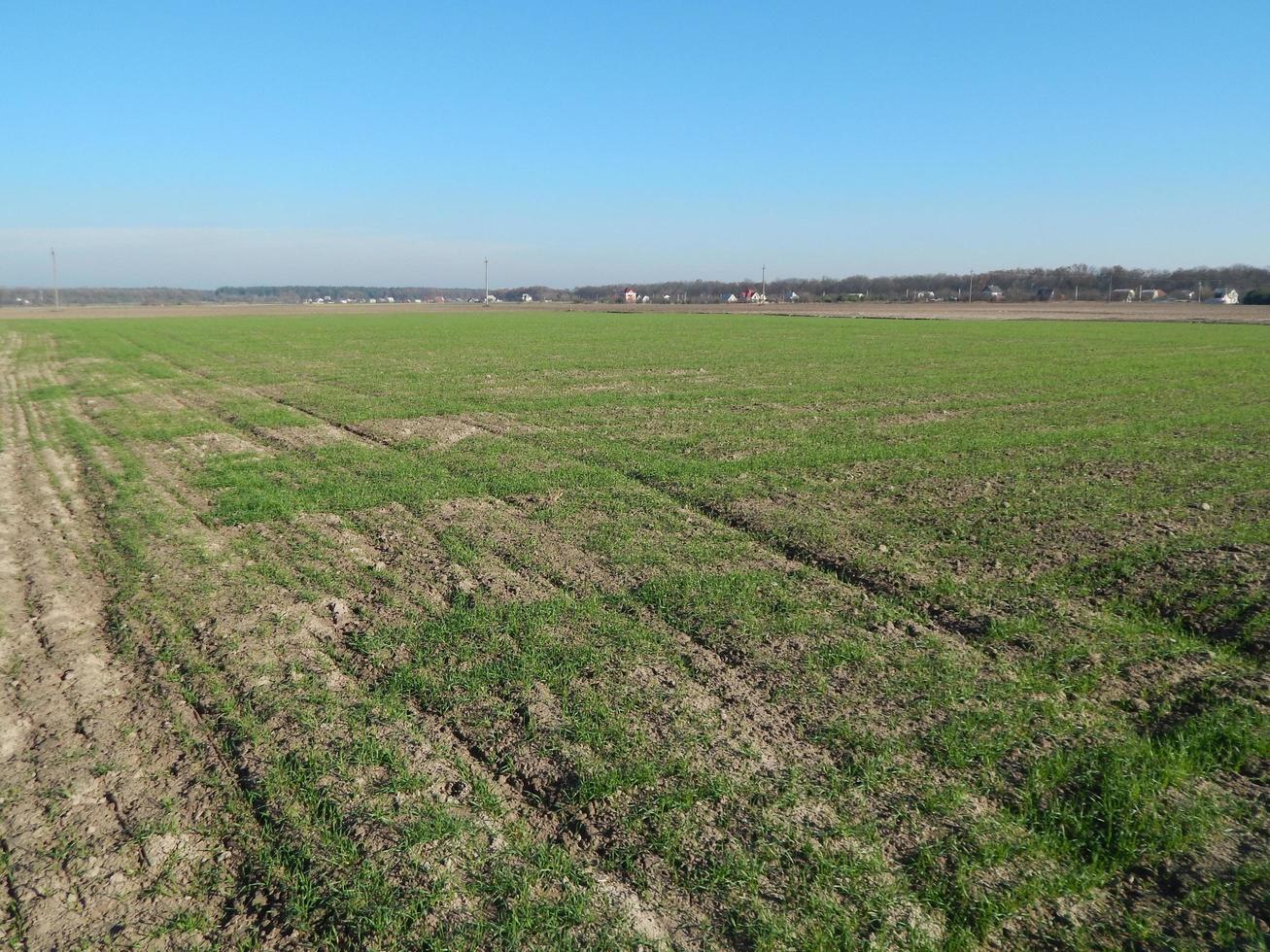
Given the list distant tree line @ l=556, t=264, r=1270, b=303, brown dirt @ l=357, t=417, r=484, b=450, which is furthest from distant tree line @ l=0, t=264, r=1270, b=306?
brown dirt @ l=357, t=417, r=484, b=450

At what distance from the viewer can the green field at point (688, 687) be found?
374 cm

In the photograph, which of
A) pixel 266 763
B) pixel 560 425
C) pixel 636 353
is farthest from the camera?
pixel 636 353

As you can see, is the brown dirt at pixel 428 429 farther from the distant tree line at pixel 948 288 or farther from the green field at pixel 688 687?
the distant tree line at pixel 948 288

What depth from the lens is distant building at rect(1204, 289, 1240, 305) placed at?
10206 centimetres

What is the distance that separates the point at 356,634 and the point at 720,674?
2919 millimetres

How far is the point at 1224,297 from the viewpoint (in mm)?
108312

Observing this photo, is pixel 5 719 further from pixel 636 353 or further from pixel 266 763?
pixel 636 353

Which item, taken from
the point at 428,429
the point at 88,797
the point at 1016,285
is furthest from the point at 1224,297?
the point at 88,797

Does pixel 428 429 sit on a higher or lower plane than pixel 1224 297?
lower

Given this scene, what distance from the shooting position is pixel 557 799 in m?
4.42

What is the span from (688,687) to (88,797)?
11.7 feet

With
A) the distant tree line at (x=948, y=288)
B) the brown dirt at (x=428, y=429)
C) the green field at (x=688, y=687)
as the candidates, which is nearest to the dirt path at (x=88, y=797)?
the green field at (x=688, y=687)

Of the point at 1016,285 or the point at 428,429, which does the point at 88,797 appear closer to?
the point at 428,429

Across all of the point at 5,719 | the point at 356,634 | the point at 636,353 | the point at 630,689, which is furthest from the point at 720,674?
the point at 636,353
